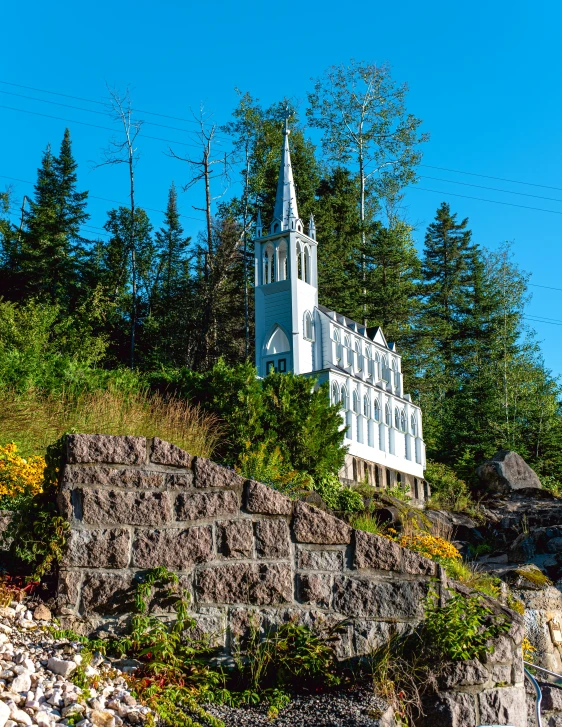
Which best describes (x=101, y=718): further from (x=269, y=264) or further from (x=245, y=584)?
(x=269, y=264)

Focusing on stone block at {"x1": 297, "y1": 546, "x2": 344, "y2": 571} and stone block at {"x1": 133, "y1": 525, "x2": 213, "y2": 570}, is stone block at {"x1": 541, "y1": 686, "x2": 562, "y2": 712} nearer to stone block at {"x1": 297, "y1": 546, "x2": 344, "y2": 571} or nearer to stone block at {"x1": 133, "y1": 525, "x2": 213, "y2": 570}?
stone block at {"x1": 297, "y1": 546, "x2": 344, "y2": 571}

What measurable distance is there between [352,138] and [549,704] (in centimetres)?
3079

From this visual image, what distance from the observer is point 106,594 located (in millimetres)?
5977

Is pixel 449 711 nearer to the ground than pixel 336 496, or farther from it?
nearer to the ground

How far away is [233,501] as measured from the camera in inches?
253

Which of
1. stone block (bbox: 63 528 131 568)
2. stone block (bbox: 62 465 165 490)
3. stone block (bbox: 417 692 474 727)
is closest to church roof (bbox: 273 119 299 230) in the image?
stone block (bbox: 62 465 165 490)

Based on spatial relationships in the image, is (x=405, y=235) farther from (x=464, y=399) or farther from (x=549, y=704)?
(x=549, y=704)

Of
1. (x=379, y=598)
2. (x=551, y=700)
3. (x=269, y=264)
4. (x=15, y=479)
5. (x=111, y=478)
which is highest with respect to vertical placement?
(x=269, y=264)

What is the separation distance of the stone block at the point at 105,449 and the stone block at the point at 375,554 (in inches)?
67.9

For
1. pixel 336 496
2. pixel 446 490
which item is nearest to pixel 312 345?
pixel 446 490

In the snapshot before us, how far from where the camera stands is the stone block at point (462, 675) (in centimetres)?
604

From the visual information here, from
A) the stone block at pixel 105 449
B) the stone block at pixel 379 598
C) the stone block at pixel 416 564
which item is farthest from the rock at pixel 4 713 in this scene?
the stone block at pixel 416 564

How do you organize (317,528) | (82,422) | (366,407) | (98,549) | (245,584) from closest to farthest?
(98,549), (245,584), (317,528), (82,422), (366,407)

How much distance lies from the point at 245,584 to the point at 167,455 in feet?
3.53
